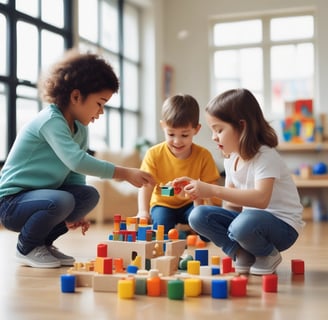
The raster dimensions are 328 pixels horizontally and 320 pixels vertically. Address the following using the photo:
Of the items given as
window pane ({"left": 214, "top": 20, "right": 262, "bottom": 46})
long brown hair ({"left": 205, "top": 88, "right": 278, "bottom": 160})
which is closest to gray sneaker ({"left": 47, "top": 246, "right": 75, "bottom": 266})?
long brown hair ({"left": 205, "top": 88, "right": 278, "bottom": 160})

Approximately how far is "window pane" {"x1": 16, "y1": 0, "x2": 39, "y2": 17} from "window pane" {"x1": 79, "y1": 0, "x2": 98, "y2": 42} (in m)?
0.72

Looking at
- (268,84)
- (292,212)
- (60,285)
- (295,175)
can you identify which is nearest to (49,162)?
(60,285)

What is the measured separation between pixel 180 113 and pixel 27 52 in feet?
8.12

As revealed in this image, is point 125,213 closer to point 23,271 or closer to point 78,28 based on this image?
point 78,28

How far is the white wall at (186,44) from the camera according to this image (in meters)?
6.26

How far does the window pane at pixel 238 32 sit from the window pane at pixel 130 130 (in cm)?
129

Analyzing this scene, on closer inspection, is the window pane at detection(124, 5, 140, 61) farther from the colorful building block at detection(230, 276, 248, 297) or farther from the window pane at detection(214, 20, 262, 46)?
the colorful building block at detection(230, 276, 248, 297)

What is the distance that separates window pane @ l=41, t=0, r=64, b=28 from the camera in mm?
4859

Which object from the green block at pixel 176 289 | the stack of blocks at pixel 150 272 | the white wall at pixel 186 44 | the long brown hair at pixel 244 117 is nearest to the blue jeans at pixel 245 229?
the stack of blocks at pixel 150 272

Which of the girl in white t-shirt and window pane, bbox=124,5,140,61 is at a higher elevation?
window pane, bbox=124,5,140,61

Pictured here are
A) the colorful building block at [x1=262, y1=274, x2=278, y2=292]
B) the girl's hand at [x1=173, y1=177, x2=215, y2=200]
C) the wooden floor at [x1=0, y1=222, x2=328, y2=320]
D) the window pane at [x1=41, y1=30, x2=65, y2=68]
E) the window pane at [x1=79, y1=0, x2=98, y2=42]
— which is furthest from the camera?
the window pane at [x1=79, y1=0, x2=98, y2=42]

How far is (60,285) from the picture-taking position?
1.70 m

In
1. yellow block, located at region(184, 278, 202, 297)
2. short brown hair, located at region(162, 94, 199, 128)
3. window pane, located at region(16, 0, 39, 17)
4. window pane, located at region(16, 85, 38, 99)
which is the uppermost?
window pane, located at region(16, 0, 39, 17)

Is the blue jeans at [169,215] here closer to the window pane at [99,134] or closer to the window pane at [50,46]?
the window pane at [50,46]
